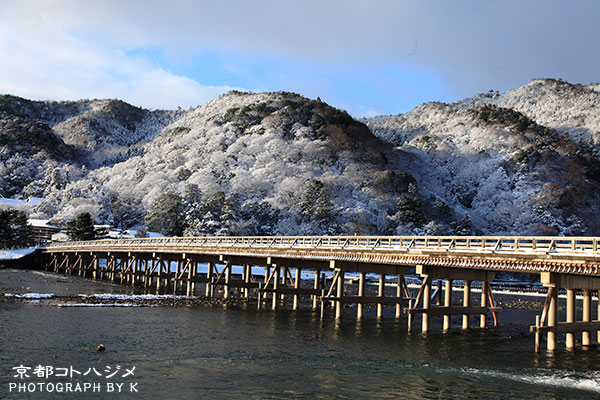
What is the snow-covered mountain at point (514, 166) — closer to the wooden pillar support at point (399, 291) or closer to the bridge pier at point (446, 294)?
the wooden pillar support at point (399, 291)

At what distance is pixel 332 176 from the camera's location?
119438mm

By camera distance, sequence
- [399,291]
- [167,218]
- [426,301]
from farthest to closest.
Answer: [167,218] < [399,291] < [426,301]

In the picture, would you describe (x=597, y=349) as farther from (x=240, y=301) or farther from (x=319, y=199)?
(x=319, y=199)

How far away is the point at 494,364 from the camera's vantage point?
21.5 metres

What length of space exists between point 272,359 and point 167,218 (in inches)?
3240

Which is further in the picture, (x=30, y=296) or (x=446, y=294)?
(x=30, y=296)

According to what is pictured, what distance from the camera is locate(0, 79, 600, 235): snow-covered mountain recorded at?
104 metres

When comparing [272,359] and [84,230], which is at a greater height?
[84,230]

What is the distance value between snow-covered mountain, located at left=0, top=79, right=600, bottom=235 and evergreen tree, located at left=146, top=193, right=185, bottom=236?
1063 millimetres

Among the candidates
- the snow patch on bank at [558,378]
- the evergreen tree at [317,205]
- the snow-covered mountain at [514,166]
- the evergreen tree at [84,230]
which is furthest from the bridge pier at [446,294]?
the snow-covered mountain at [514,166]

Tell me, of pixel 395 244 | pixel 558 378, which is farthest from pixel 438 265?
pixel 558 378

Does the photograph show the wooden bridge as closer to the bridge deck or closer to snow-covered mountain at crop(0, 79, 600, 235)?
the bridge deck

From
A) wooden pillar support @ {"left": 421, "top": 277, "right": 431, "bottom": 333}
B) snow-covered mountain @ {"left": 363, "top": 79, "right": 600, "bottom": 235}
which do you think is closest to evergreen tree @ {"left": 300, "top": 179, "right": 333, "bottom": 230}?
snow-covered mountain @ {"left": 363, "top": 79, "right": 600, "bottom": 235}

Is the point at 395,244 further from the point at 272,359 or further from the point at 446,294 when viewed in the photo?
the point at 272,359
